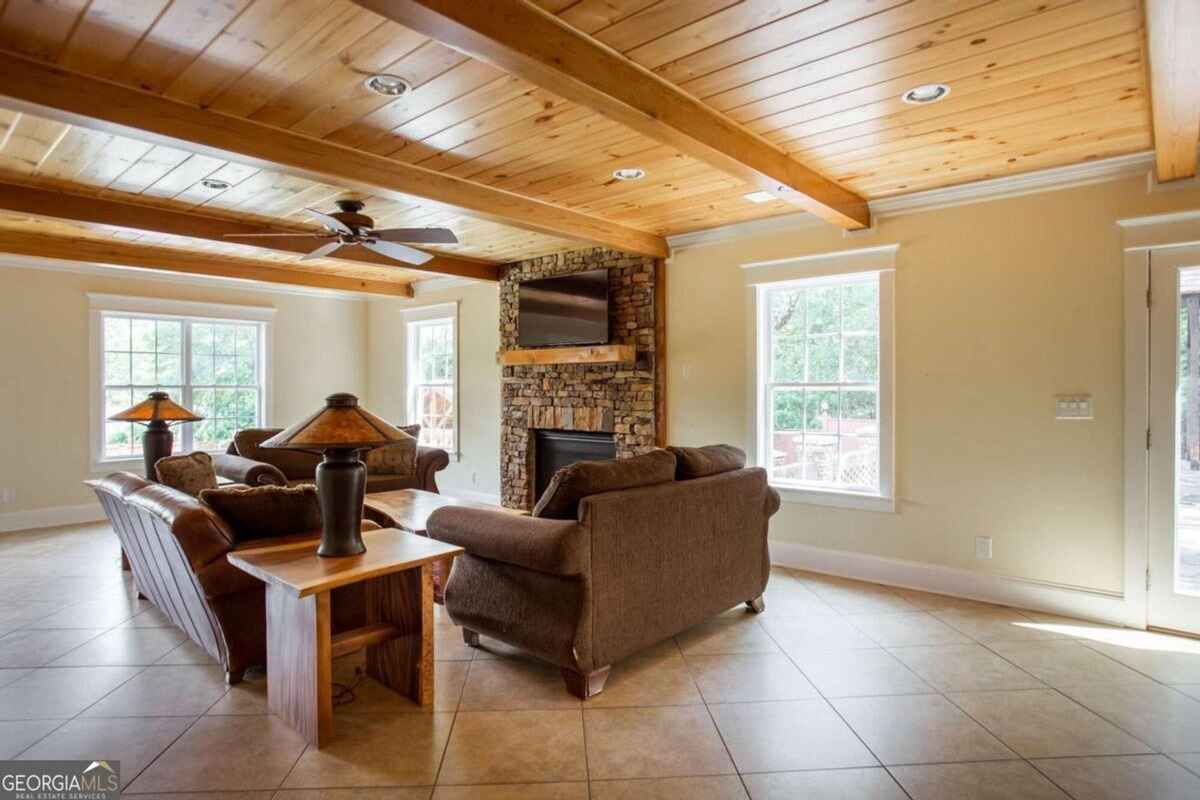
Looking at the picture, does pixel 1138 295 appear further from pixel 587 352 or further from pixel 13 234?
pixel 13 234

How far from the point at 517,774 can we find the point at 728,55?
2573mm

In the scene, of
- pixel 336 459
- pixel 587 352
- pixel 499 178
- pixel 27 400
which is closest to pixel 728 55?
pixel 499 178

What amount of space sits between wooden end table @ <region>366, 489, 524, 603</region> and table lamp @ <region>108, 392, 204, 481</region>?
144cm

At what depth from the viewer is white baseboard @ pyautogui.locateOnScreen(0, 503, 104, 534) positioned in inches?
226

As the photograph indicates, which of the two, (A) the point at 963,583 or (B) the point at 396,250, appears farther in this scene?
(B) the point at 396,250

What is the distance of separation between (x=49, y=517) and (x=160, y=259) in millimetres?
2578

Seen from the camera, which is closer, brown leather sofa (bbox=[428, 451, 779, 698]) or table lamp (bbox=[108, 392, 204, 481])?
brown leather sofa (bbox=[428, 451, 779, 698])

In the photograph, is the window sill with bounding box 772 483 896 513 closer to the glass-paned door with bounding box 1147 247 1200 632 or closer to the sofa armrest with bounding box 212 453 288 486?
the glass-paned door with bounding box 1147 247 1200 632

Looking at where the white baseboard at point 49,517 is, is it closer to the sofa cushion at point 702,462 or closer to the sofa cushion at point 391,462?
the sofa cushion at point 391,462

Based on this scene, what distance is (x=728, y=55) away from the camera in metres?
2.35

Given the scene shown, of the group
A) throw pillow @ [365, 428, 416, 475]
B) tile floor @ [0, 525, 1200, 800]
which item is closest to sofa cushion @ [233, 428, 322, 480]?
throw pillow @ [365, 428, 416, 475]

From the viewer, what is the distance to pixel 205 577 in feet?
8.82

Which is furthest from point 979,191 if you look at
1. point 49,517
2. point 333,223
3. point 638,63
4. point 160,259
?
point 49,517

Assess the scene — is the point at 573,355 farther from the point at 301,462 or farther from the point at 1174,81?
the point at 1174,81
